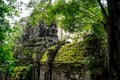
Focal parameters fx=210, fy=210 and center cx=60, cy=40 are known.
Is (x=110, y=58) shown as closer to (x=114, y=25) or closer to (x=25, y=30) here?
(x=114, y=25)

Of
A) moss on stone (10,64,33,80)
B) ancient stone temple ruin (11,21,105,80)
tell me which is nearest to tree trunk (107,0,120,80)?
ancient stone temple ruin (11,21,105,80)

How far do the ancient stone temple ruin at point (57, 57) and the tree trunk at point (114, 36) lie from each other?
1.15 m

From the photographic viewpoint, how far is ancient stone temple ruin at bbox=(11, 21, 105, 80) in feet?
47.3

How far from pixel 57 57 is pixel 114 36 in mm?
9170

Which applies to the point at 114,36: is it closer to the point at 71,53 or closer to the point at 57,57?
the point at 71,53

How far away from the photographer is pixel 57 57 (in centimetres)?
1962

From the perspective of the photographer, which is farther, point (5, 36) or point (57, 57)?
point (57, 57)

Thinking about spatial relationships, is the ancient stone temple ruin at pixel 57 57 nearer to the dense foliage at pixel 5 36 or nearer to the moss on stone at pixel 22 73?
the moss on stone at pixel 22 73

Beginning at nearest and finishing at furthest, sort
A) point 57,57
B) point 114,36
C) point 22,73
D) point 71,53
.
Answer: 1. point 114,36
2. point 71,53
3. point 57,57
4. point 22,73

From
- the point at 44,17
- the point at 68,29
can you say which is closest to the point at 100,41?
the point at 68,29

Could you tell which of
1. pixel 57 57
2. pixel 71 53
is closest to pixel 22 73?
pixel 57 57

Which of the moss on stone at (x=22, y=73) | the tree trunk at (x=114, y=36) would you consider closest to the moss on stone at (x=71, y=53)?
the moss on stone at (x=22, y=73)

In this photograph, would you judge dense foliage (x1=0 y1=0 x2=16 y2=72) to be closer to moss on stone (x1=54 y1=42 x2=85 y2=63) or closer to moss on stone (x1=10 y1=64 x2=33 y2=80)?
moss on stone (x1=54 y1=42 x2=85 y2=63)

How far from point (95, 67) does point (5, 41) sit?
19.0ft
